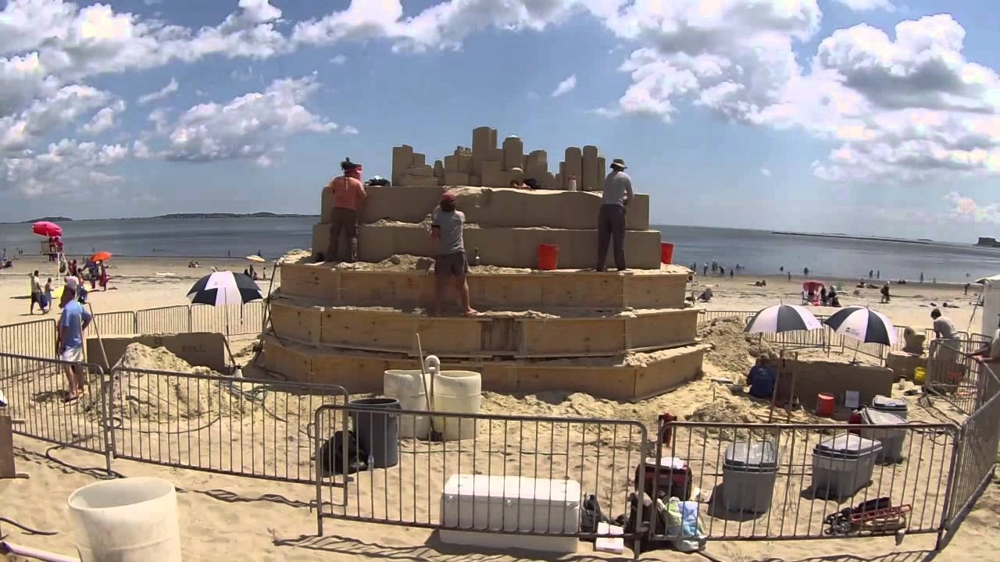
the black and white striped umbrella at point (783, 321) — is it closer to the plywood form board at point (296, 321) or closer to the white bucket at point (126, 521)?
the plywood form board at point (296, 321)

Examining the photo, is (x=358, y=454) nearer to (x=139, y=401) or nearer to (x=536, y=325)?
(x=139, y=401)

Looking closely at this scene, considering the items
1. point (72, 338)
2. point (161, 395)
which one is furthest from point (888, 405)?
point (72, 338)

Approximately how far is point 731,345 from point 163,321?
1422 cm

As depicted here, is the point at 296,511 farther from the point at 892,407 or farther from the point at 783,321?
the point at 892,407

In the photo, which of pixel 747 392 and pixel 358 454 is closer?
pixel 358 454

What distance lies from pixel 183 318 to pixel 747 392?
1482cm

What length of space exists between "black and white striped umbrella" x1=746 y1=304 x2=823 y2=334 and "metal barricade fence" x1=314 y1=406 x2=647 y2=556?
3021 millimetres

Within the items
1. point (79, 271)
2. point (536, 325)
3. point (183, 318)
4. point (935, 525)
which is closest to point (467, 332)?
point (536, 325)

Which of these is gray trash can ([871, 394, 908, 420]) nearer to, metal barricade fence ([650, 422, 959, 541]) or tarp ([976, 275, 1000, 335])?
metal barricade fence ([650, 422, 959, 541])

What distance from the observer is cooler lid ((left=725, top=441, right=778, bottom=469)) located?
6875 millimetres

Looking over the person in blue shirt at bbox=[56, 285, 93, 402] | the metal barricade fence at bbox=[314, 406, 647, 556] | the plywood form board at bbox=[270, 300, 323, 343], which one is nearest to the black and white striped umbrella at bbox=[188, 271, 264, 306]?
the plywood form board at bbox=[270, 300, 323, 343]

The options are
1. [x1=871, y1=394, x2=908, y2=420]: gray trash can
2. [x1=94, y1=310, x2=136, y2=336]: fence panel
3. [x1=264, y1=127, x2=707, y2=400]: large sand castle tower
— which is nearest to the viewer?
[x1=871, y1=394, x2=908, y2=420]: gray trash can

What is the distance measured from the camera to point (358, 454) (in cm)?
728

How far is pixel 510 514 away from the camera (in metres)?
5.76
